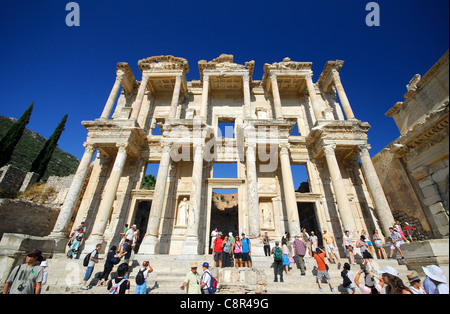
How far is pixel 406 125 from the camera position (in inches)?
490

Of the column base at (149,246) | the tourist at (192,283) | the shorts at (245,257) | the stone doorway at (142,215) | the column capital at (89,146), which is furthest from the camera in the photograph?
the stone doorway at (142,215)

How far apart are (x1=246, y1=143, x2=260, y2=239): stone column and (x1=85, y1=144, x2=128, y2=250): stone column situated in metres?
8.09

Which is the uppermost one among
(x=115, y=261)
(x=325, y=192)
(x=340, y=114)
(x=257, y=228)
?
(x=340, y=114)

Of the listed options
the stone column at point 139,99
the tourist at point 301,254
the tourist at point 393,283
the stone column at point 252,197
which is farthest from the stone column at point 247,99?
the tourist at point 393,283

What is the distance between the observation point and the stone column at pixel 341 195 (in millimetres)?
11127

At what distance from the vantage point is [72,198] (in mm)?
12008

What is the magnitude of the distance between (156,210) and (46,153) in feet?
75.2

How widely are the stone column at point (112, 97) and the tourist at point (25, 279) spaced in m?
12.3

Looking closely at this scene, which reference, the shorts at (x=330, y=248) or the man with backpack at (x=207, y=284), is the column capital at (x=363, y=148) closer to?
the shorts at (x=330, y=248)
